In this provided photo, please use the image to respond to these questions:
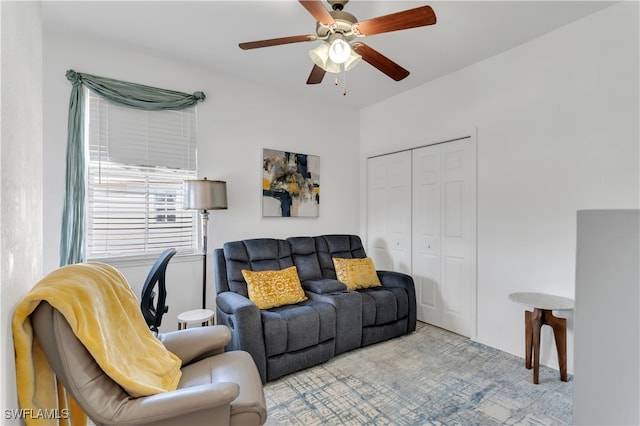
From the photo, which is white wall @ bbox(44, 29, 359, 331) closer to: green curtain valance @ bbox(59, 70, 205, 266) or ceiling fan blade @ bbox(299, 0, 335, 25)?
green curtain valance @ bbox(59, 70, 205, 266)

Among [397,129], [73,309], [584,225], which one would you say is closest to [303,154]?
[397,129]

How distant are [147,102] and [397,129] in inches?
111

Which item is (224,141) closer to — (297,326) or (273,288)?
(273,288)

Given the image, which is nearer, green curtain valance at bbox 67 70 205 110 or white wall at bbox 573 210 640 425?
white wall at bbox 573 210 640 425

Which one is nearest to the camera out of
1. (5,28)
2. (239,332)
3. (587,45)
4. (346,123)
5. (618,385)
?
(618,385)

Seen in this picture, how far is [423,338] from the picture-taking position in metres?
3.15

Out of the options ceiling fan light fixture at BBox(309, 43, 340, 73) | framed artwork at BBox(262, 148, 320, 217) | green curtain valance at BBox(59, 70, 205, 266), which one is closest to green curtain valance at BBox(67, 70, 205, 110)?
green curtain valance at BBox(59, 70, 205, 266)

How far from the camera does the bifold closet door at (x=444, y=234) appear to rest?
317cm

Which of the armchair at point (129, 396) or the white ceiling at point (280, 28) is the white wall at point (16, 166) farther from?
the white ceiling at point (280, 28)

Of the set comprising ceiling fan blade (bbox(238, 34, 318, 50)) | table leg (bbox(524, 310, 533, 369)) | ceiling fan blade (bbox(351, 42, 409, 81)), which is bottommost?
table leg (bbox(524, 310, 533, 369))

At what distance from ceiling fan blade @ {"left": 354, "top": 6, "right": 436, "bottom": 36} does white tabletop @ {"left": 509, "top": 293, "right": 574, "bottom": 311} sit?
209cm

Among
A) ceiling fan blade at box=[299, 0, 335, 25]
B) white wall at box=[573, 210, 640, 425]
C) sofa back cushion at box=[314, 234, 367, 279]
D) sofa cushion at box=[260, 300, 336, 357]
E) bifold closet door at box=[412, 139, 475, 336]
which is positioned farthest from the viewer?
sofa back cushion at box=[314, 234, 367, 279]

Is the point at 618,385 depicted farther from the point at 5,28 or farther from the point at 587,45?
the point at 587,45

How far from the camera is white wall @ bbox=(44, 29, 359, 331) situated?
2.47 m
